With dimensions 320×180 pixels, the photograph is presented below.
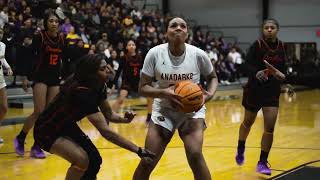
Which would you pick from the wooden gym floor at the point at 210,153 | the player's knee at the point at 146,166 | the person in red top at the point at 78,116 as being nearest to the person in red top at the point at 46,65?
the wooden gym floor at the point at 210,153

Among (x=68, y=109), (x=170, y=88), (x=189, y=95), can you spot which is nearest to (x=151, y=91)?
(x=170, y=88)

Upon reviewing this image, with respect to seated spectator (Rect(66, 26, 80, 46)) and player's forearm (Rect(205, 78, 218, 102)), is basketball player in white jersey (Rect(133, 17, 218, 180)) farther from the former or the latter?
seated spectator (Rect(66, 26, 80, 46))

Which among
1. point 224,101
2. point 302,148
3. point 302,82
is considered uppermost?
point 302,82

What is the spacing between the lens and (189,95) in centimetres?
507

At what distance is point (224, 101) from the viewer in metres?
18.4

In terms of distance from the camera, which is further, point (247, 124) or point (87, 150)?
point (247, 124)

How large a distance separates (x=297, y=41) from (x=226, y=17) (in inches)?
178

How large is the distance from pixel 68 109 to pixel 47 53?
11.3ft

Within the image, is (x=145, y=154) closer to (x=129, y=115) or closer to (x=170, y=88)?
(x=129, y=115)

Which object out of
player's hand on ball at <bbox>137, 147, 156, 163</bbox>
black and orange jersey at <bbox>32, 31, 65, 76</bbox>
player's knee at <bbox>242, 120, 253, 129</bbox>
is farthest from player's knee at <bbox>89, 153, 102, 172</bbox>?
black and orange jersey at <bbox>32, 31, 65, 76</bbox>

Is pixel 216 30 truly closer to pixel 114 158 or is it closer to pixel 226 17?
pixel 226 17

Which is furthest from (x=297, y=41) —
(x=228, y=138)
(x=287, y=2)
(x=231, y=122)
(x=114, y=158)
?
(x=114, y=158)

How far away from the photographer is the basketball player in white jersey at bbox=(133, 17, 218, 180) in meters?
5.30

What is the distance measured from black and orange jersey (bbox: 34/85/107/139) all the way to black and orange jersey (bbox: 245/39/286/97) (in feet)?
8.84
